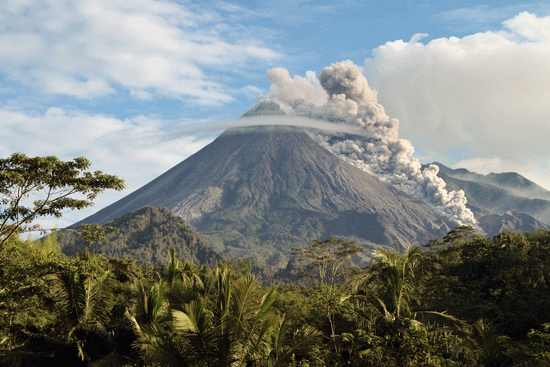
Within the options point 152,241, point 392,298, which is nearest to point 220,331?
point 392,298

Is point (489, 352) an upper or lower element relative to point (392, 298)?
lower

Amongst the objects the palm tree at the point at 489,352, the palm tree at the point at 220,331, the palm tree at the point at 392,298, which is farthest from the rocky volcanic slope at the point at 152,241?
the palm tree at the point at 220,331

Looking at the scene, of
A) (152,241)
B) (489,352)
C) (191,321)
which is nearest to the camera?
(191,321)

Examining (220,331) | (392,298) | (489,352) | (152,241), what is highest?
(152,241)

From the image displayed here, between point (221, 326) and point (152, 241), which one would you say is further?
point (152, 241)

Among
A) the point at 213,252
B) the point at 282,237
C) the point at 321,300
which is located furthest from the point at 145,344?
the point at 282,237

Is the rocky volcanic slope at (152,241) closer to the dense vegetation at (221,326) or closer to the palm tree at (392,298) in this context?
the dense vegetation at (221,326)

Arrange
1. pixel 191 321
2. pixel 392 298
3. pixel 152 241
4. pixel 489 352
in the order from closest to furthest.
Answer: pixel 191 321 < pixel 489 352 < pixel 392 298 < pixel 152 241

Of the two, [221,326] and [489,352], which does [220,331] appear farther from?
[489,352]
